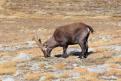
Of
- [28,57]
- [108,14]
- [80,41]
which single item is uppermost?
[80,41]

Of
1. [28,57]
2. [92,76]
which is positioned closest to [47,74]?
[92,76]

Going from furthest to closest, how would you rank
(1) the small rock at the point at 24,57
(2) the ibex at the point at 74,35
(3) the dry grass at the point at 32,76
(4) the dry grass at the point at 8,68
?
(1) the small rock at the point at 24,57 < (2) the ibex at the point at 74,35 < (4) the dry grass at the point at 8,68 < (3) the dry grass at the point at 32,76

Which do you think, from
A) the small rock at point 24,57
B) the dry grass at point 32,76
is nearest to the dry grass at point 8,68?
the dry grass at point 32,76

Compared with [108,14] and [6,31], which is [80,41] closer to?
[6,31]

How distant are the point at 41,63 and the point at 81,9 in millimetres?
89683

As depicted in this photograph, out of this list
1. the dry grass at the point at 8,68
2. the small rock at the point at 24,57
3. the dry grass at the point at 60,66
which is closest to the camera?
the dry grass at the point at 60,66

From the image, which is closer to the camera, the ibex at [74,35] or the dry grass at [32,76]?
the dry grass at [32,76]

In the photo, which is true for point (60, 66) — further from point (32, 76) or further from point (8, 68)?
point (8, 68)

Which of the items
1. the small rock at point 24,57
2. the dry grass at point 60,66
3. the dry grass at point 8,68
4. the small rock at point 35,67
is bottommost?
the small rock at point 24,57

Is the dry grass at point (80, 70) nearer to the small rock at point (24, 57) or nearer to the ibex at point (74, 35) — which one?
the ibex at point (74, 35)

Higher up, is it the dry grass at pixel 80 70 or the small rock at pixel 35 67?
the dry grass at pixel 80 70

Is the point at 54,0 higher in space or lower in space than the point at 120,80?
lower

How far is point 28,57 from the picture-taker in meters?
→ 40.6

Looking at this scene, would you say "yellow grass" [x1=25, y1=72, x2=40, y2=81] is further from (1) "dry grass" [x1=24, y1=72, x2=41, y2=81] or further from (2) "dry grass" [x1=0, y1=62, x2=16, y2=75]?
(2) "dry grass" [x1=0, y1=62, x2=16, y2=75]
